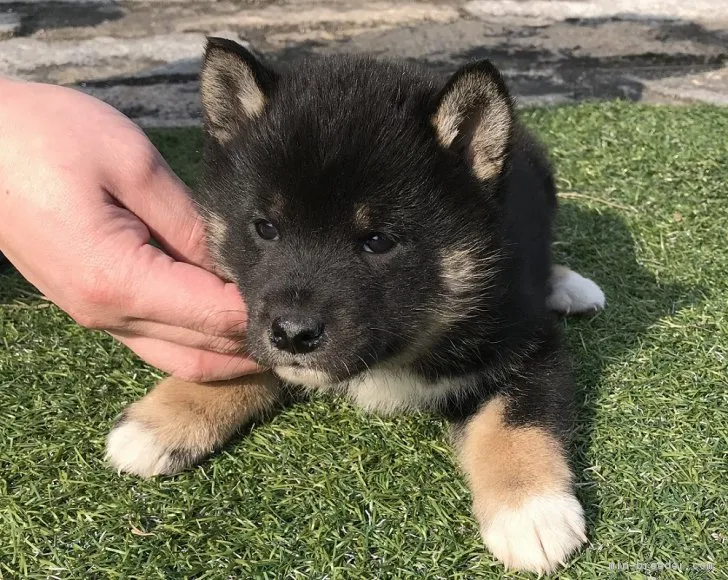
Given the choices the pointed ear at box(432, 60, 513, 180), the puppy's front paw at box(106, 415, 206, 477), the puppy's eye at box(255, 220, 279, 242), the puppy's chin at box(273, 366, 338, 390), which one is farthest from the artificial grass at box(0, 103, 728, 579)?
the pointed ear at box(432, 60, 513, 180)

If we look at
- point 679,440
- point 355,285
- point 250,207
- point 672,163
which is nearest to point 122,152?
point 250,207

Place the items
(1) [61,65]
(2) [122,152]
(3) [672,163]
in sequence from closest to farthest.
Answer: (2) [122,152] < (3) [672,163] < (1) [61,65]

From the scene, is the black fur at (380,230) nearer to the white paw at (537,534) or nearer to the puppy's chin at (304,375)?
the puppy's chin at (304,375)

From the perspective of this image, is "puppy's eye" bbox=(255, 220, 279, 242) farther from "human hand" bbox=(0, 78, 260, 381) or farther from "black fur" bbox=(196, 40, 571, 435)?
"human hand" bbox=(0, 78, 260, 381)

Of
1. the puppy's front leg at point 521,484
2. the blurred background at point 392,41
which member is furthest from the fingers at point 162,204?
the blurred background at point 392,41

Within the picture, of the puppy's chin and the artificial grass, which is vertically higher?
the puppy's chin

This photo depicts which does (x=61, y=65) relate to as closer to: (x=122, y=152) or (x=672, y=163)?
(x=122, y=152)

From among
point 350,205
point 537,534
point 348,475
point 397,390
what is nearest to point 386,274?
point 350,205

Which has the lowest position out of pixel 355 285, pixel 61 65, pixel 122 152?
pixel 61 65
